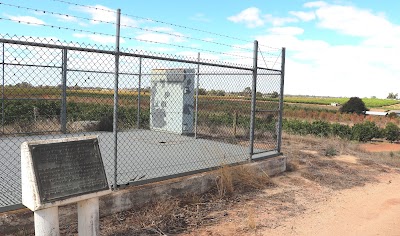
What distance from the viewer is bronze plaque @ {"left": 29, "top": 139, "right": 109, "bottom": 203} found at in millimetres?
3307

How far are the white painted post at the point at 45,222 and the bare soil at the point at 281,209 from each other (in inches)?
50.5

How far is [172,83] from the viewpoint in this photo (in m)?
11.7

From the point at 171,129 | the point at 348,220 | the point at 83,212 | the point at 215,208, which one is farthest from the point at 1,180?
the point at 171,129

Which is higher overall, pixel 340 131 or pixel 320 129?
pixel 320 129

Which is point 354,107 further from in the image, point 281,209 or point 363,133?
point 281,209

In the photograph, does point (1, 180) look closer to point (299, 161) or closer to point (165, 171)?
point (165, 171)

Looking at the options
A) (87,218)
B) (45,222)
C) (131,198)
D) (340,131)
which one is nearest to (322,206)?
(131,198)

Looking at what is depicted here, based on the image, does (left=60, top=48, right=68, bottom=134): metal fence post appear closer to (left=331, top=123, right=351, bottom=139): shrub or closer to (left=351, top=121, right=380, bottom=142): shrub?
(left=331, top=123, right=351, bottom=139): shrub

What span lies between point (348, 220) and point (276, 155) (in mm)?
2996

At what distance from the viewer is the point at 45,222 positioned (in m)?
3.29

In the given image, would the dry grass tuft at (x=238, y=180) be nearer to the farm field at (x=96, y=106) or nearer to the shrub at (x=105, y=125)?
the farm field at (x=96, y=106)

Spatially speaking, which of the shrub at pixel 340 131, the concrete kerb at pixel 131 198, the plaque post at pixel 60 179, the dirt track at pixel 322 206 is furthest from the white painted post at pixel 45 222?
the shrub at pixel 340 131

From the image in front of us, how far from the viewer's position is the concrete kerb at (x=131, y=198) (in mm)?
4199

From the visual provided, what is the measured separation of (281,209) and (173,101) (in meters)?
6.39
